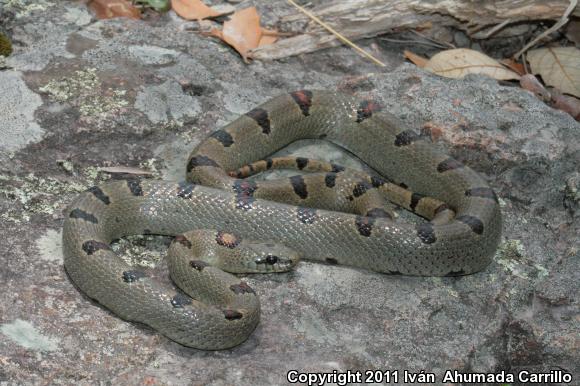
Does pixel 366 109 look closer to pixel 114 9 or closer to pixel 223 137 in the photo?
pixel 223 137

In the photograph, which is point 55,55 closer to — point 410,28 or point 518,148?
point 410,28

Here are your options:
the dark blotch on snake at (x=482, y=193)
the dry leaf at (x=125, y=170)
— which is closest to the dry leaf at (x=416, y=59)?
the dark blotch on snake at (x=482, y=193)

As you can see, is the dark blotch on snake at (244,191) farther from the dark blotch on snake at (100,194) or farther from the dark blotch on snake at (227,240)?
the dark blotch on snake at (100,194)

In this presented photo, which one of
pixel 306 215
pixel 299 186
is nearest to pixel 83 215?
pixel 306 215

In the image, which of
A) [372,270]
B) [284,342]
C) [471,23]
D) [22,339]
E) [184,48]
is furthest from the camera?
[471,23]

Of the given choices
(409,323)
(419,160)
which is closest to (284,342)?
(409,323)
